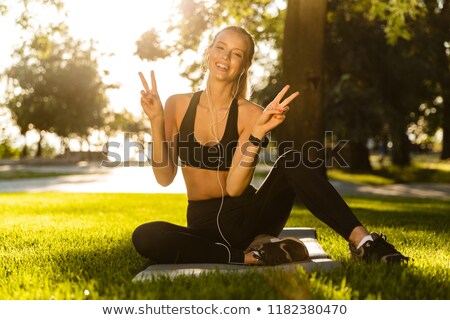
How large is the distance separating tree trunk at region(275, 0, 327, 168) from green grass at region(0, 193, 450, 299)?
261 centimetres

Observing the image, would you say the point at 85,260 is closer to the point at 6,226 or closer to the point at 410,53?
the point at 6,226

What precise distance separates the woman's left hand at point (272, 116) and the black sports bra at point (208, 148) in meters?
0.36

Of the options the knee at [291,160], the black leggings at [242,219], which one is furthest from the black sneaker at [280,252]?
the knee at [291,160]

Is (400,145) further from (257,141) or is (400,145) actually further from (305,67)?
(257,141)

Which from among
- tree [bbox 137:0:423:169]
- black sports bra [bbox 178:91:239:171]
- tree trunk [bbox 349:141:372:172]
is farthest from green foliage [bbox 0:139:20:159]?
black sports bra [bbox 178:91:239:171]

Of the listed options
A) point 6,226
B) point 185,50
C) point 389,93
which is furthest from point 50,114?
point 6,226

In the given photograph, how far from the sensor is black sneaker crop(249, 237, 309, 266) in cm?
386

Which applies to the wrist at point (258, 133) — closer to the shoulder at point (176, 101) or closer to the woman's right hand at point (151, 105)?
the woman's right hand at point (151, 105)

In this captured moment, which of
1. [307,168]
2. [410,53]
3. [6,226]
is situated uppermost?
[410,53]

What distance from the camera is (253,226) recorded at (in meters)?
4.11

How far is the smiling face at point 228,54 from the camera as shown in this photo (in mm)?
4133

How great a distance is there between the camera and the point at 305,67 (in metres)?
9.85

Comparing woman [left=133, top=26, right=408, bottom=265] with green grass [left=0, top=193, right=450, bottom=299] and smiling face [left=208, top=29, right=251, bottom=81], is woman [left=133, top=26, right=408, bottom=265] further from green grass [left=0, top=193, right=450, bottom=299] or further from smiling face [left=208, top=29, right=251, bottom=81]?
green grass [left=0, top=193, right=450, bottom=299]

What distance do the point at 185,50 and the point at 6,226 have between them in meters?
6.49
